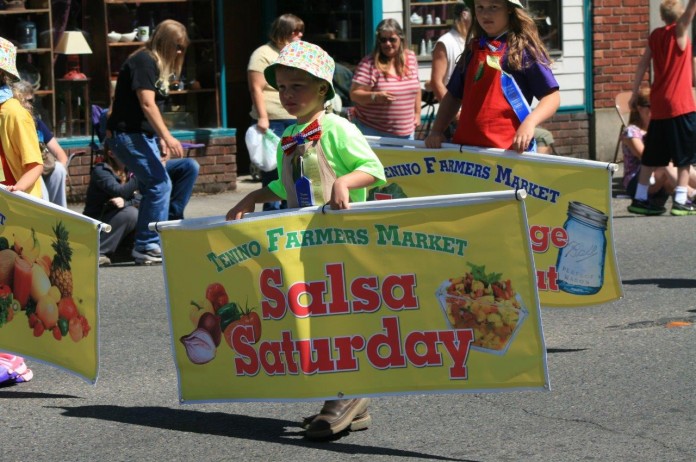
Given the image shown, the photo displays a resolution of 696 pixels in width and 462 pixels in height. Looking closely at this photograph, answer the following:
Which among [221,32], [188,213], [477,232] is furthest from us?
[221,32]

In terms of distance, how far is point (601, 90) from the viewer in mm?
15469

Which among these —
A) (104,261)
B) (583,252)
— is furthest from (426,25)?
(583,252)

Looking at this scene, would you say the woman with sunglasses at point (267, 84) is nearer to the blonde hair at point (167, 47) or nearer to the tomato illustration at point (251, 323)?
the blonde hair at point (167, 47)

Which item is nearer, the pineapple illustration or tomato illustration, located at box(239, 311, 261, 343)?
tomato illustration, located at box(239, 311, 261, 343)

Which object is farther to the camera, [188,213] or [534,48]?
[188,213]

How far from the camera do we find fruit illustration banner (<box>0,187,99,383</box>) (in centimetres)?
584

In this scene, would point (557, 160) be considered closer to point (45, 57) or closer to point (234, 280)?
point (234, 280)

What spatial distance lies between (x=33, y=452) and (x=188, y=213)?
727 centimetres

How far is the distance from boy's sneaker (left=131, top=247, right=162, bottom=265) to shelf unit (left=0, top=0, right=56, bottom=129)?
3.12m

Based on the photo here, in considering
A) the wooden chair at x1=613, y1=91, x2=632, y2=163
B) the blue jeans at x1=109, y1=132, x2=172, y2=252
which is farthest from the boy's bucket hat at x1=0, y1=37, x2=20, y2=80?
the wooden chair at x1=613, y1=91, x2=632, y2=163

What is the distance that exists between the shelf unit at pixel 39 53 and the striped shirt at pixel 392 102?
144 inches

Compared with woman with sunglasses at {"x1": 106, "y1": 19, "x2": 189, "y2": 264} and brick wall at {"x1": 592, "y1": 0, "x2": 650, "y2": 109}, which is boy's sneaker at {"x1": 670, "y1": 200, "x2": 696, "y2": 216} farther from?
woman with sunglasses at {"x1": 106, "y1": 19, "x2": 189, "y2": 264}

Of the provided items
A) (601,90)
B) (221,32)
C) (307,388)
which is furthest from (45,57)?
(307,388)

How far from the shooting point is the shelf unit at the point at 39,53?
12727 mm
